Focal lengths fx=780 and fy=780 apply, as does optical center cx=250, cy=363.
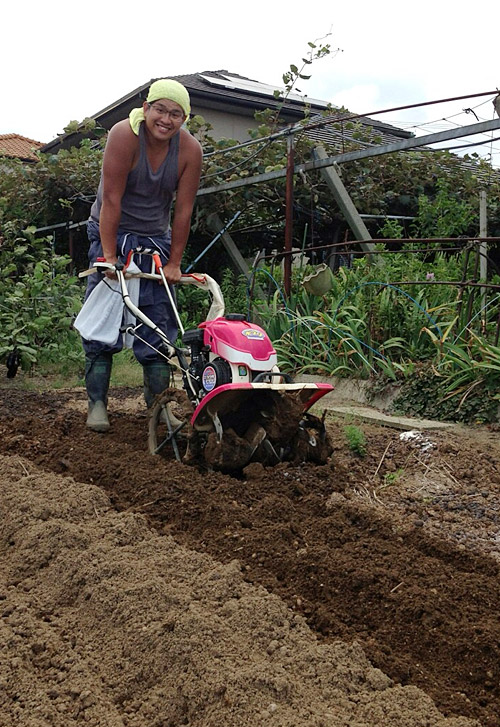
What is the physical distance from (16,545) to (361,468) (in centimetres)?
176

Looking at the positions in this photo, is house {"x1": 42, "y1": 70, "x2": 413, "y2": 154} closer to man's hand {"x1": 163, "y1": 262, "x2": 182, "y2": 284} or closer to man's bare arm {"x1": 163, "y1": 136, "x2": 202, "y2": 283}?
man's bare arm {"x1": 163, "y1": 136, "x2": 202, "y2": 283}

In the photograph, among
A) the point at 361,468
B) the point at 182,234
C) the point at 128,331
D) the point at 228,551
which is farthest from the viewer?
the point at 182,234

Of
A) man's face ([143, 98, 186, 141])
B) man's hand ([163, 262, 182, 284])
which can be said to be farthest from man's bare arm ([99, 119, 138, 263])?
man's hand ([163, 262, 182, 284])

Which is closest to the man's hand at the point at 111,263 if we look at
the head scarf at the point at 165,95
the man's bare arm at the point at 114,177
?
the man's bare arm at the point at 114,177

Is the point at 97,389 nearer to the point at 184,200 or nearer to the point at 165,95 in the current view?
the point at 184,200

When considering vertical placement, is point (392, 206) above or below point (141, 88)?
below

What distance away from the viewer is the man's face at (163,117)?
4.05 m

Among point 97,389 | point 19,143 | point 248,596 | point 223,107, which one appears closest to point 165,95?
point 97,389

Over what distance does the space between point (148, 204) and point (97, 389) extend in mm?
1105

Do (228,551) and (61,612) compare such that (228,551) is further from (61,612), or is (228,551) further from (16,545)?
(16,545)

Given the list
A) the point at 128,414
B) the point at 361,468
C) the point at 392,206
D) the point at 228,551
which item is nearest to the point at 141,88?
the point at 392,206

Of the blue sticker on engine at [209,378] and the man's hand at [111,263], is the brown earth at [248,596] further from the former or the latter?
the man's hand at [111,263]

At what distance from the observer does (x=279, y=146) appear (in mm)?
8789

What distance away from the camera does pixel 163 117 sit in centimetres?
406
